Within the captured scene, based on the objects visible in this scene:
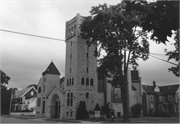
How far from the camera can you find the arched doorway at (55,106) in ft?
149

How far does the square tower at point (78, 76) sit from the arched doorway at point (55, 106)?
5.37 meters

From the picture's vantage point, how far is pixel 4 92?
64.0m

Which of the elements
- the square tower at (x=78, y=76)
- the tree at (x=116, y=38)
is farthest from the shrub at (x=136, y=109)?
the tree at (x=116, y=38)

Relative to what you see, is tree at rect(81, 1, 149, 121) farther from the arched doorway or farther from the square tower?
the arched doorway

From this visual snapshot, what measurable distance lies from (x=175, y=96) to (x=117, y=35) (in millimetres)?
37273

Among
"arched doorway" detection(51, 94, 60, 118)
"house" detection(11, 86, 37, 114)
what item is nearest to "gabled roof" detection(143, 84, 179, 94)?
"arched doorway" detection(51, 94, 60, 118)

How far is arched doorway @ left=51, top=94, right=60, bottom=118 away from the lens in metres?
45.4

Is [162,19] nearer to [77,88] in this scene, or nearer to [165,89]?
[77,88]

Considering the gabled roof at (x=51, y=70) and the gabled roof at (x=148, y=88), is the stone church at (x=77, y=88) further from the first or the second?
the gabled roof at (x=148, y=88)

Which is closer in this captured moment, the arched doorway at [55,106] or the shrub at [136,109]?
the arched doorway at [55,106]

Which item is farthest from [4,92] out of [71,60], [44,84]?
[71,60]

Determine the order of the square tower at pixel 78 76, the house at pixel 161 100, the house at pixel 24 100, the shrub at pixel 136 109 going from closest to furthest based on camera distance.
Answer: the square tower at pixel 78 76 < the shrub at pixel 136 109 < the house at pixel 161 100 < the house at pixel 24 100

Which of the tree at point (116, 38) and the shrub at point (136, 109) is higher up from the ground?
the tree at point (116, 38)

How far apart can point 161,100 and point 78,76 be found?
3200cm
